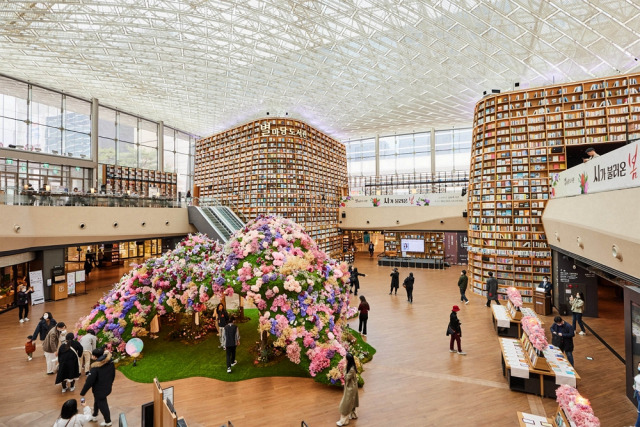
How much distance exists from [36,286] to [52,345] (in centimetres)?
671

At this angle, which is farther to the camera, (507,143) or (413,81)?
(413,81)

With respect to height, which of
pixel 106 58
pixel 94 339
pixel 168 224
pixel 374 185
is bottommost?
pixel 94 339

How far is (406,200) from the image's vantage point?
18.4 m

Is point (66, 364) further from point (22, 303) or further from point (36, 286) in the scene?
point (36, 286)

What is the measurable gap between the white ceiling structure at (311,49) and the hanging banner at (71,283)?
894 centimetres

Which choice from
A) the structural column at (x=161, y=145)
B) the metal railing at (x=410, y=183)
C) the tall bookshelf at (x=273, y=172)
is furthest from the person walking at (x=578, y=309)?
the structural column at (x=161, y=145)

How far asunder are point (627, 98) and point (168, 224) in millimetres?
16704

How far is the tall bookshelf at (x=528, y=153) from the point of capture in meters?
9.95

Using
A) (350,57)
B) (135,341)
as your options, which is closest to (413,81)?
(350,57)

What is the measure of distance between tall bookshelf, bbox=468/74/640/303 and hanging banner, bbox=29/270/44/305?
15.0m

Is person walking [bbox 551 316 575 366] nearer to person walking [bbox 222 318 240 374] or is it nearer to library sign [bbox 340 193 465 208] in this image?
person walking [bbox 222 318 240 374]

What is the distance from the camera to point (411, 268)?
56.6ft

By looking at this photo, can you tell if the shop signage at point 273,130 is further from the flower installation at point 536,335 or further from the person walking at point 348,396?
the person walking at point 348,396

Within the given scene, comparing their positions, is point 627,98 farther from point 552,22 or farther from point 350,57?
point 350,57
